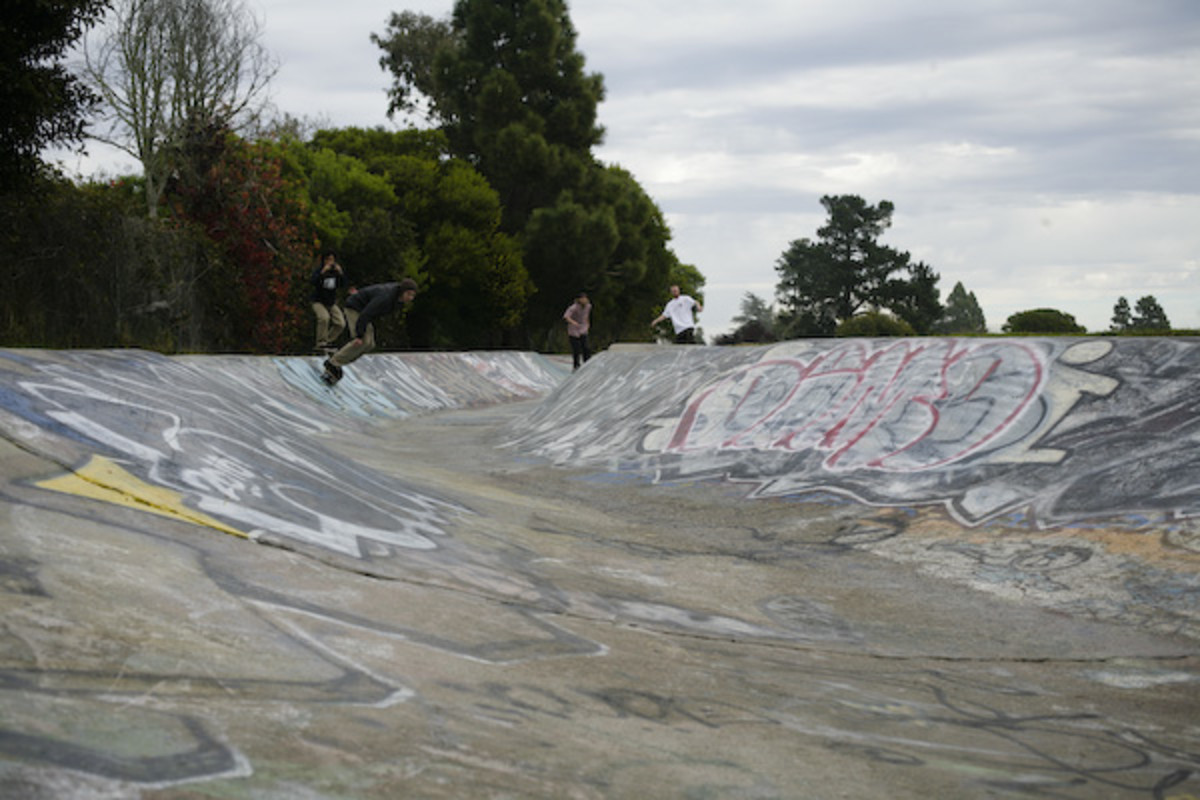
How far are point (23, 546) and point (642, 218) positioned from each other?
1607 inches

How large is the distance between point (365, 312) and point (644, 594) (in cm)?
865

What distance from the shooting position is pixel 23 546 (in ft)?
12.3

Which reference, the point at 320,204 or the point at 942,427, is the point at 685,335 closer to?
the point at 942,427

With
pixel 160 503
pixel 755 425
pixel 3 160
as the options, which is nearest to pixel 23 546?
pixel 160 503

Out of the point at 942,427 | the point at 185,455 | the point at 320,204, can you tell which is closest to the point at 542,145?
the point at 320,204

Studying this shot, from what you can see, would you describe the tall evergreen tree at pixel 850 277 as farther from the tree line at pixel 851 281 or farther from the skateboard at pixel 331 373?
the skateboard at pixel 331 373

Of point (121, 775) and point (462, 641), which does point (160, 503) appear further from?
point (121, 775)

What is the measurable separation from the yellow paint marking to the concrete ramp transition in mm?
27

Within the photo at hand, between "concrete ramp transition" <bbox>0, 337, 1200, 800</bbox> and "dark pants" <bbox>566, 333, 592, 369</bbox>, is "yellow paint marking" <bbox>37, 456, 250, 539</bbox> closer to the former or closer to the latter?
"concrete ramp transition" <bbox>0, 337, 1200, 800</bbox>

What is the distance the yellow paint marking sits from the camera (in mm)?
4707

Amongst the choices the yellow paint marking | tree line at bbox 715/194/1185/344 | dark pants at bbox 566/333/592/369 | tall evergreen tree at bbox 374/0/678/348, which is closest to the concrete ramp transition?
the yellow paint marking

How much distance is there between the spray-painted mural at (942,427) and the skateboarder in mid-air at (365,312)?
258 centimetres

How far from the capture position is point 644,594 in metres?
5.85

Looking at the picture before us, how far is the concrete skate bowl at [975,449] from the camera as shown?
6.70m
